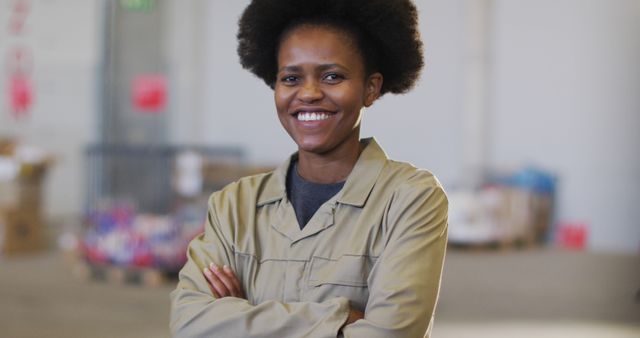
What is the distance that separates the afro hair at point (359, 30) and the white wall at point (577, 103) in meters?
8.32

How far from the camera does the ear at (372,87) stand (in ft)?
6.30

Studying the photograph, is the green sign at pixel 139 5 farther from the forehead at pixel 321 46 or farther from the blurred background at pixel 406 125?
the forehead at pixel 321 46

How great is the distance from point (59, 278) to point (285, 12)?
5.66 meters

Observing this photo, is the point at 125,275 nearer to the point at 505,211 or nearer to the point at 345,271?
the point at 505,211

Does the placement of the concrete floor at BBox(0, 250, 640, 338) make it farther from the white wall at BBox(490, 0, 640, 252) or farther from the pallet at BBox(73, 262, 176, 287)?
the white wall at BBox(490, 0, 640, 252)

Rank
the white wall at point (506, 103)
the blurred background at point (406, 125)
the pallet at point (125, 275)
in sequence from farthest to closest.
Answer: the white wall at point (506, 103) → the blurred background at point (406, 125) → the pallet at point (125, 275)

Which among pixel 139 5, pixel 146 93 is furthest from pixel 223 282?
pixel 139 5

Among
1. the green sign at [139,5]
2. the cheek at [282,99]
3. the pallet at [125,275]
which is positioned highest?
the green sign at [139,5]

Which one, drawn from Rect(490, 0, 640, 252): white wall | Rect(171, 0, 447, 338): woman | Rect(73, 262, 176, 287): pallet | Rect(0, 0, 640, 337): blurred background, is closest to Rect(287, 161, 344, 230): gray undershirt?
Rect(171, 0, 447, 338): woman

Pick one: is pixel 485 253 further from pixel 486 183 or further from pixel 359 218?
pixel 359 218

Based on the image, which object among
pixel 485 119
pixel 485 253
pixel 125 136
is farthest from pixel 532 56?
pixel 125 136

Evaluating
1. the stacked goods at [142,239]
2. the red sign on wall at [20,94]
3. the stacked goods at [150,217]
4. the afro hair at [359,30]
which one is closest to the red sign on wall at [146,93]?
the red sign on wall at [20,94]

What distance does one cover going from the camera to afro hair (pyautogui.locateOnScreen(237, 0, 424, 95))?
1857 millimetres

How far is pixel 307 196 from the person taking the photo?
6.34 ft
